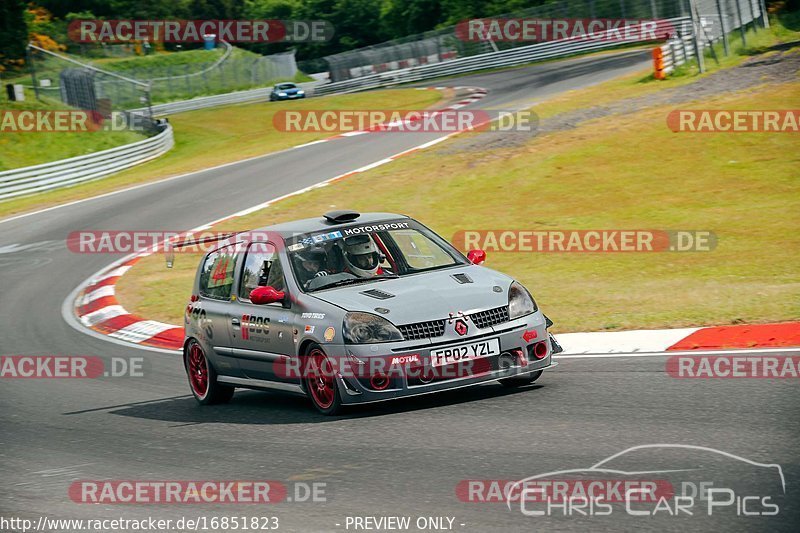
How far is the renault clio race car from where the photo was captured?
25.0 feet

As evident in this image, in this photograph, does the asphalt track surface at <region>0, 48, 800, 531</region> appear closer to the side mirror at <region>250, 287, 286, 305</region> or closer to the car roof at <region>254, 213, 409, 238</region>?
the side mirror at <region>250, 287, 286, 305</region>

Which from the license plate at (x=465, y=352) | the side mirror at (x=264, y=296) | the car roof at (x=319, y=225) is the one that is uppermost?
the car roof at (x=319, y=225)

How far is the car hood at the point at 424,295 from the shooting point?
25.3ft


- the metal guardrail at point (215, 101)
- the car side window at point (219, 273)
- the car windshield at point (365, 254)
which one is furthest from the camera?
the metal guardrail at point (215, 101)

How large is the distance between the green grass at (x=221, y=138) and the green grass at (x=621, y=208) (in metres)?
8.59

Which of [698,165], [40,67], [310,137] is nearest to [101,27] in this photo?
[40,67]

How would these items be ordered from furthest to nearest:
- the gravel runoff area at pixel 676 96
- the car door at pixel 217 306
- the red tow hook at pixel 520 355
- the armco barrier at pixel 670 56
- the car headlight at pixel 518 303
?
the armco barrier at pixel 670 56
the gravel runoff area at pixel 676 96
the car door at pixel 217 306
the car headlight at pixel 518 303
the red tow hook at pixel 520 355

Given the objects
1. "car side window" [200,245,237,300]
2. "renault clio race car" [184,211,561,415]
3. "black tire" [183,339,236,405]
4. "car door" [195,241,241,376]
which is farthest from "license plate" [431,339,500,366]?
"black tire" [183,339,236,405]

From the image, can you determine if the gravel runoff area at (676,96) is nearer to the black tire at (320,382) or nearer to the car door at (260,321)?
the car door at (260,321)

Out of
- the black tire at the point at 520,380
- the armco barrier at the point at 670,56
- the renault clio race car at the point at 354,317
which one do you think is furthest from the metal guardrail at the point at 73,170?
the black tire at the point at 520,380

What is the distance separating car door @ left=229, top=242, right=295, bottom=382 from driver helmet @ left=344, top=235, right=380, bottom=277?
1.79 feet

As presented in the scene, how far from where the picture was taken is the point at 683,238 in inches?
622

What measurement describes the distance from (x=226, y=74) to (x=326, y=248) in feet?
179

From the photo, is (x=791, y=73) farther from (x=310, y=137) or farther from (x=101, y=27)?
(x=101, y=27)
